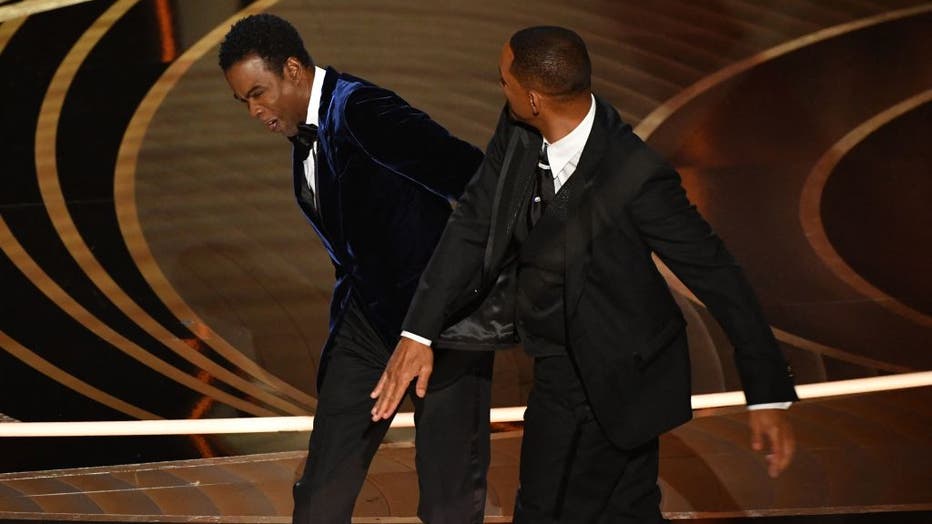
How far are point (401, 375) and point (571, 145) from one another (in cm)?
56

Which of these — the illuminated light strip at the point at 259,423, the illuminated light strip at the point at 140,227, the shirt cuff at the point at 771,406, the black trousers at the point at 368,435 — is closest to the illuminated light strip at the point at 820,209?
the illuminated light strip at the point at 259,423

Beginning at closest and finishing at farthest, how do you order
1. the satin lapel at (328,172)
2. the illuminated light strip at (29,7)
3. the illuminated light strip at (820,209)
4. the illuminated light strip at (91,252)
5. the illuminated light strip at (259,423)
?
the satin lapel at (328,172), the illuminated light strip at (259,423), the illuminated light strip at (91,252), the illuminated light strip at (820,209), the illuminated light strip at (29,7)

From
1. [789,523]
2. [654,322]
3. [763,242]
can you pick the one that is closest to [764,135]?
Answer: [763,242]

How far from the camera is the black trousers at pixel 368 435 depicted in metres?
2.71

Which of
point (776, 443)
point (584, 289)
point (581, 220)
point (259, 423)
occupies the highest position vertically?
point (581, 220)

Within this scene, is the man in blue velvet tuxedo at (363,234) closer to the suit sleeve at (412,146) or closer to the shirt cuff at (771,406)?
the suit sleeve at (412,146)

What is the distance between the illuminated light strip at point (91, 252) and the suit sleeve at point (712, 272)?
7.65 ft

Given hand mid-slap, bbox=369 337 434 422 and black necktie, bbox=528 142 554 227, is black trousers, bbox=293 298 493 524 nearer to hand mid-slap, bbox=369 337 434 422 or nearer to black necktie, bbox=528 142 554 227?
hand mid-slap, bbox=369 337 434 422

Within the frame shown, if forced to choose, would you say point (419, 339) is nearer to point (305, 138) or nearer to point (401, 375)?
point (401, 375)

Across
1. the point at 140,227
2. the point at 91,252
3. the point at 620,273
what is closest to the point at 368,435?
the point at 620,273

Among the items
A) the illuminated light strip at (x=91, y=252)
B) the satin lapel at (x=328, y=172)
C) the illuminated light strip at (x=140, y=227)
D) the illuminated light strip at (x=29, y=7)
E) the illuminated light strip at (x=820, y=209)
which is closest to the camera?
the satin lapel at (x=328, y=172)

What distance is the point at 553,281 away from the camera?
7.62 feet

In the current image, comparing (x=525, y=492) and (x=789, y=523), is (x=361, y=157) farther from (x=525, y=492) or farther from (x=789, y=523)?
(x=789, y=523)

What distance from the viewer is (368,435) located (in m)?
2.74
